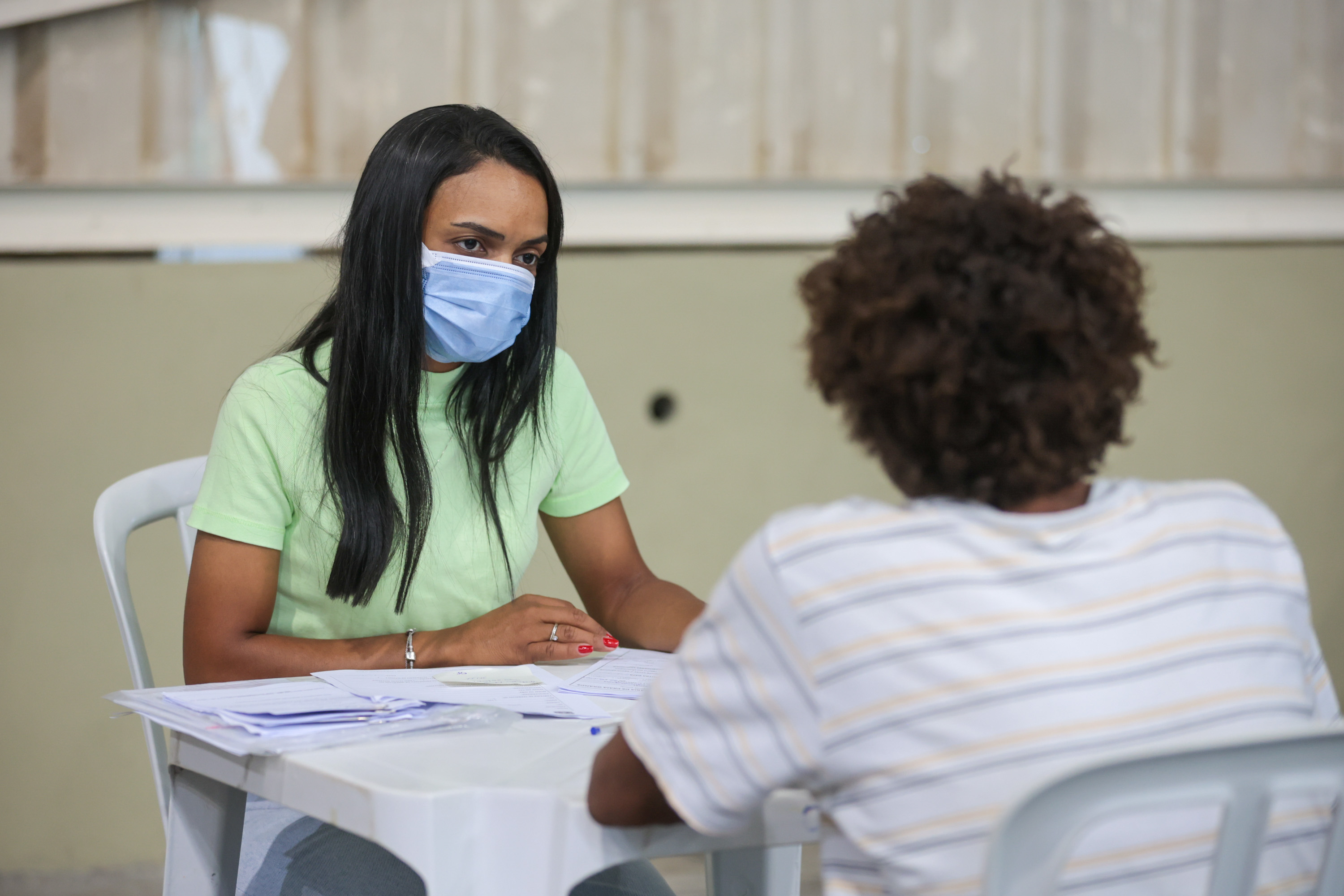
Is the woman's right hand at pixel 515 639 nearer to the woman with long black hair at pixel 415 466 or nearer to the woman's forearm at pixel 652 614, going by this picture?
the woman with long black hair at pixel 415 466

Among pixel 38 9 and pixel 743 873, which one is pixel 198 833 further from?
pixel 38 9

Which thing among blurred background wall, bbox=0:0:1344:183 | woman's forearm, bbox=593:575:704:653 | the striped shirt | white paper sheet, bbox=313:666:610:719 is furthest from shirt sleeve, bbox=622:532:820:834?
blurred background wall, bbox=0:0:1344:183

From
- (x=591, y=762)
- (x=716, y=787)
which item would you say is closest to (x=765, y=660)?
(x=716, y=787)

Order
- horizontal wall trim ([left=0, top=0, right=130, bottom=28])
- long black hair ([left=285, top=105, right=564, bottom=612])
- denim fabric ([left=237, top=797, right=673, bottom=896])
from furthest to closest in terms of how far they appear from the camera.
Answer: horizontal wall trim ([left=0, top=0, right=130, bottom=28])
long black hair ([left=285, top=105, right=564, bottom=612])
denim fabric ([left=237, top=797, right=673, bottom=896])

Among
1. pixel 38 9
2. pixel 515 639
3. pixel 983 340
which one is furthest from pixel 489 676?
pixel 38 9

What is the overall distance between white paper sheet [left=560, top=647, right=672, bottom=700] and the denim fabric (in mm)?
218

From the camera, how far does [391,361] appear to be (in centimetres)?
150

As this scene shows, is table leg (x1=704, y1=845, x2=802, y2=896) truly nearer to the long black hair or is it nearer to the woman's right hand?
the woman's right hand

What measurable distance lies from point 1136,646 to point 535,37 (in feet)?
6.85

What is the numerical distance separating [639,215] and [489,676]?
1.50m

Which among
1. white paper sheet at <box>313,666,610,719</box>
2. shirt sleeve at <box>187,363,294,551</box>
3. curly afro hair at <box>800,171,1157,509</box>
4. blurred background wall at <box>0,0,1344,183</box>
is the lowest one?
white paper sheet at <box>313,666,610,719</box>

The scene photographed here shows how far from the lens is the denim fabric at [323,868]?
117 cm

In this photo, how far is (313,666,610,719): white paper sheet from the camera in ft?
3.67

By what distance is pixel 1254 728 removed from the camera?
2.53 ft
